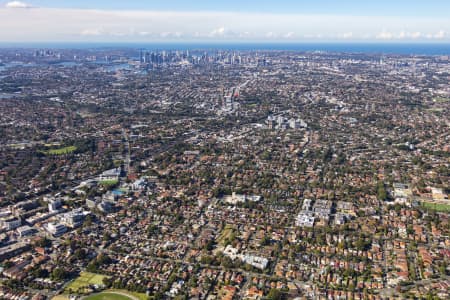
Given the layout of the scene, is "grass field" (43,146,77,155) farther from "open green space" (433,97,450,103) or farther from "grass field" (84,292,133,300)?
"open green space" (433,97,450,103)

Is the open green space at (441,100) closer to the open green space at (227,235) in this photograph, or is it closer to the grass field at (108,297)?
the open green space at (227,235)

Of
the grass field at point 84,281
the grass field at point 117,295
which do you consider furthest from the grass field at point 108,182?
the grass field at point 117,295

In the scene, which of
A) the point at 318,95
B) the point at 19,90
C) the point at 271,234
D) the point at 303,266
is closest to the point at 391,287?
the point at 303,266

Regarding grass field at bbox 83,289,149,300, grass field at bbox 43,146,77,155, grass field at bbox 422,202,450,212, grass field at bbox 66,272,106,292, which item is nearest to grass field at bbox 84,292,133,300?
grass field at bbox 83,289,149,300

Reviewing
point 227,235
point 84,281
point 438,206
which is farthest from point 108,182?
point 438,206

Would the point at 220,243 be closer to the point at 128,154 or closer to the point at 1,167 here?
the point at 128,154

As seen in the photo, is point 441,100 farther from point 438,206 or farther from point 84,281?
point 84,281

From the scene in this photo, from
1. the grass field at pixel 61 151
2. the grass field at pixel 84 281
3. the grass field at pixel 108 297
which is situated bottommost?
the grass field at pixel 108 297

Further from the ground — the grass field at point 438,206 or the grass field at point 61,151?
the grass field at point 61,151
